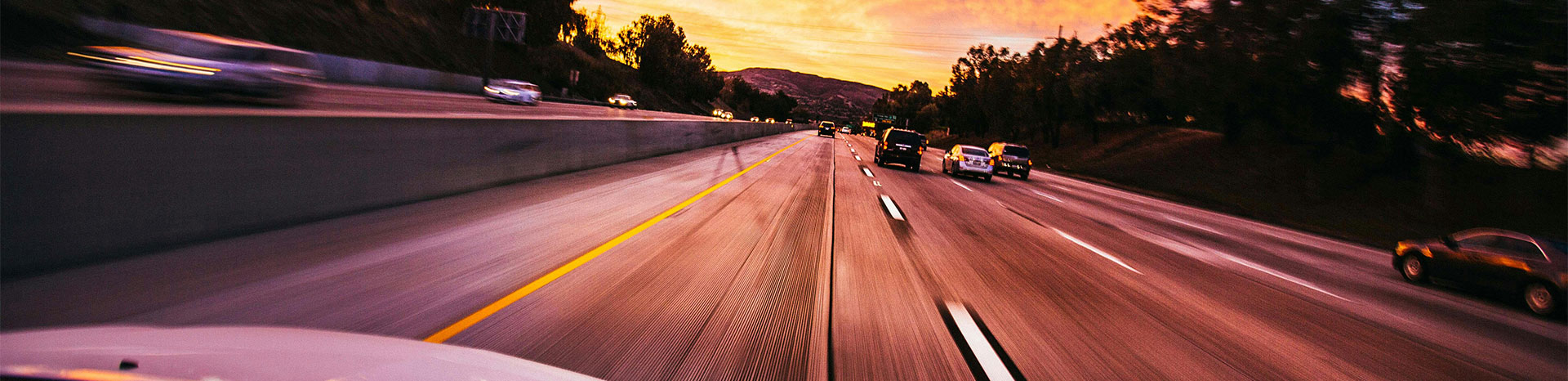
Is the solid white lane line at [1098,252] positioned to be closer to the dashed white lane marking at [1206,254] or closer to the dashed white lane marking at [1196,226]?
the dashed white lane marking at [1206,254]

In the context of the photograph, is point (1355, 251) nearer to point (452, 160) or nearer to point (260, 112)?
point (452, 160)

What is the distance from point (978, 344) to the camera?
15.8 ft

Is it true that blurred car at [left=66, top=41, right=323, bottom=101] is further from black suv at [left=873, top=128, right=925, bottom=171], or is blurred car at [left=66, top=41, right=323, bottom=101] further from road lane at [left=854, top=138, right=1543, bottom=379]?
black suv at [left=873, top=128, right=925, bottom=171]

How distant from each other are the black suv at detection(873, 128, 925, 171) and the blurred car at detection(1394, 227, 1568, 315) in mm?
17225

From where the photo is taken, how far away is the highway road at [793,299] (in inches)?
173

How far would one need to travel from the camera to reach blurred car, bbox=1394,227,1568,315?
7.89 m

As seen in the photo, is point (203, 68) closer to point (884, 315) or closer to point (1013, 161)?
point (884, 315)

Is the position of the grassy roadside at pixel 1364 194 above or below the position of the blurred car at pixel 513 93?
below

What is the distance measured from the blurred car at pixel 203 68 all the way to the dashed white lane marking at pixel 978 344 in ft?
53.2

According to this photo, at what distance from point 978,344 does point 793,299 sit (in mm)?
1556

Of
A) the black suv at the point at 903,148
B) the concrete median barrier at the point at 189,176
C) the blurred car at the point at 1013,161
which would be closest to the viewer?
the concrete median barrier at the point at 189,176

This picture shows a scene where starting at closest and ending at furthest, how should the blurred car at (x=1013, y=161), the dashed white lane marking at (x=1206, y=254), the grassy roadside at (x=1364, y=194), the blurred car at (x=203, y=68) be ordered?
the dashed white lane marking at (x=1206, y=254) < the blurred car at (x=203, y=68) < the grassy roadside at (x=1364, y=194) < the blurred car at (x=1013, y=161)

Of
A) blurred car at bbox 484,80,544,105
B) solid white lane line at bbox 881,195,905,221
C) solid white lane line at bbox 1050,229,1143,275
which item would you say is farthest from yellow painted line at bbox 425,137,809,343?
blurred car at bbox 484,80,544,105

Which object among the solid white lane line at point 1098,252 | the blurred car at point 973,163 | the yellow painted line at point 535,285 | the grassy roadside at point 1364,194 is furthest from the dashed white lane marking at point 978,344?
the blurred car at point 973,163
